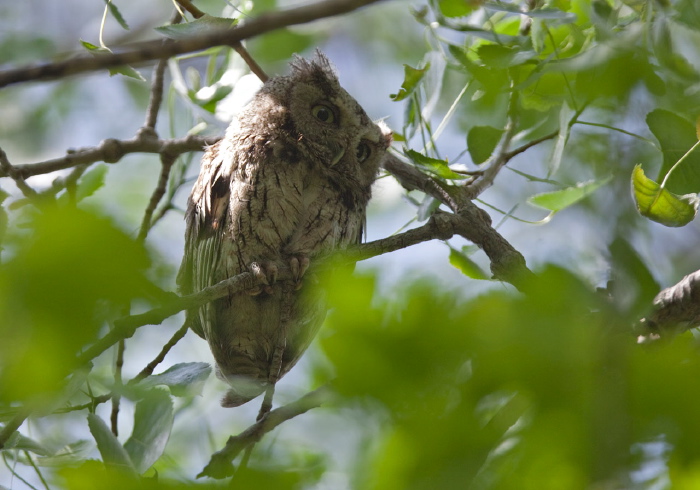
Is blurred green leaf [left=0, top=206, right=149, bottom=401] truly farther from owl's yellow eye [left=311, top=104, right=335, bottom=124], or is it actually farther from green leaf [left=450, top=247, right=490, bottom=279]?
owl's yellow eye [left=311, top=104, right=335, bottom=124]

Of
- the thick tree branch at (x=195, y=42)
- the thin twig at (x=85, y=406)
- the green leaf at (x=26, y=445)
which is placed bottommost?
A: the thin twig at (x=85, y=406)

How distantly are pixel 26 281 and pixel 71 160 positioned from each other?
1.70 m

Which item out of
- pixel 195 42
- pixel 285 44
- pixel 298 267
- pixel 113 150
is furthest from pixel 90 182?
pixel 195 42

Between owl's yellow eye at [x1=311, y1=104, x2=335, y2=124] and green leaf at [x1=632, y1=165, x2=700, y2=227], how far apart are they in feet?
4.17

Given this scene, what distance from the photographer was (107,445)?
970 mm

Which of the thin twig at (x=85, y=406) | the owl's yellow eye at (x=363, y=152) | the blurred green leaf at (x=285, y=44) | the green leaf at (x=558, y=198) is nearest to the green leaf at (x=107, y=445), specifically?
the thin twig at (x=85, y=406)

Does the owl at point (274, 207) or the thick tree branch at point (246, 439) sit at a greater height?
the owl at point (274, 207)

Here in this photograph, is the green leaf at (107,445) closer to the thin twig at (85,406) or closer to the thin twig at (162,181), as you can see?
the thin twig at (85,406)

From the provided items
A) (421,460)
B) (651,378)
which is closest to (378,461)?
(421,460)

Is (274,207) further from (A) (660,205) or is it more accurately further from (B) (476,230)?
(A) (660,205)

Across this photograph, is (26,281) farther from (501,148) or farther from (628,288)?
(501,148)

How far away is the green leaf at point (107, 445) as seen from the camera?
928 mm

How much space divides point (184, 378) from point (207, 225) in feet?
3.44

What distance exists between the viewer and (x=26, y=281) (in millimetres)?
419
